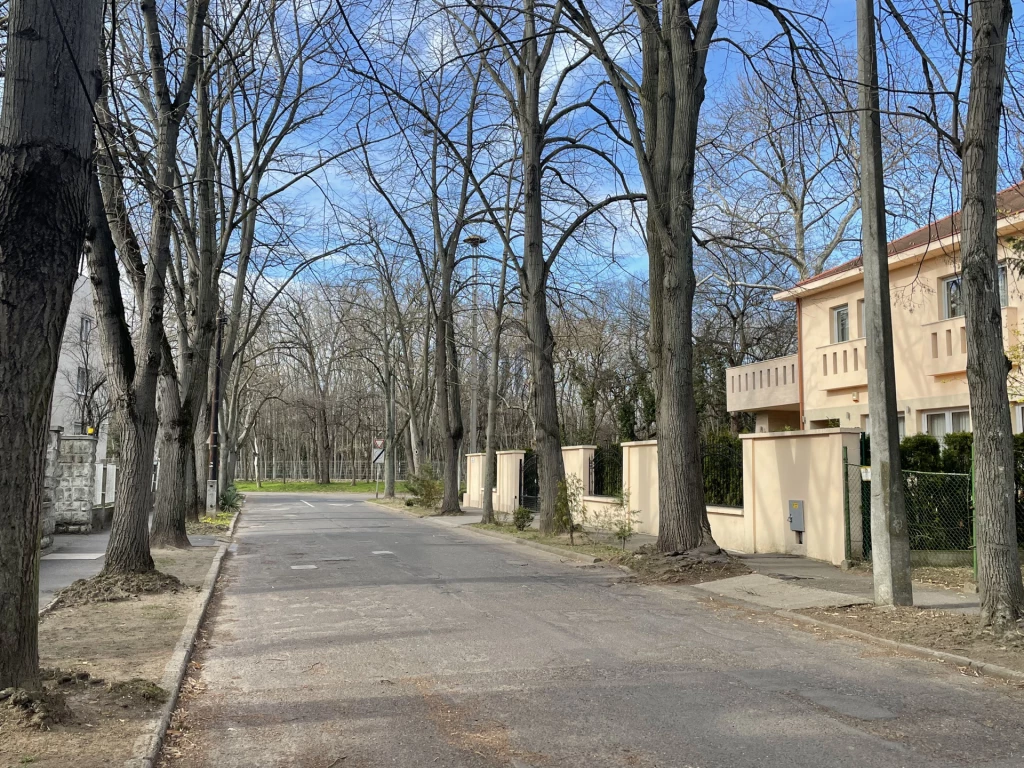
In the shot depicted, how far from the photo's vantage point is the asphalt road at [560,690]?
16.9 feet

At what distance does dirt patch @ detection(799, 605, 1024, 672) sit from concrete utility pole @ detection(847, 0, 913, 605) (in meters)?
0.38

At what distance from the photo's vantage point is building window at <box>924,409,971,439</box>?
19.4m

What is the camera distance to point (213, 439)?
29.5 metres

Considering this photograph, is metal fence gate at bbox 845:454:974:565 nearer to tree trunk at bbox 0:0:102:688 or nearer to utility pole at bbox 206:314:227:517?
tree trunk at bbox 0:0:102:688

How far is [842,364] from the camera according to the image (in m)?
22.8

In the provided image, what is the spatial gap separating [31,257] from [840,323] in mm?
22217

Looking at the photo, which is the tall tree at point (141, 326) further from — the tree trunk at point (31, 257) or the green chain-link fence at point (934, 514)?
the green chain-link fence at point (934, 514)

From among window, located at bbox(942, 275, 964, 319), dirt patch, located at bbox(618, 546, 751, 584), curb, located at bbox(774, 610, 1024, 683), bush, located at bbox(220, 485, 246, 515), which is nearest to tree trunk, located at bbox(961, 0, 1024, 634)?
curb, located at bbox(774, 610, 1024, 683)

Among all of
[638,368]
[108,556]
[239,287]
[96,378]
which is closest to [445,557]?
[108,556]

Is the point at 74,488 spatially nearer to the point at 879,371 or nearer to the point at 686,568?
the point at 686,568

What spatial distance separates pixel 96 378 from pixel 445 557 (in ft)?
130

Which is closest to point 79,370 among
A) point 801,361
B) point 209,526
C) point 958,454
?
point 209,526

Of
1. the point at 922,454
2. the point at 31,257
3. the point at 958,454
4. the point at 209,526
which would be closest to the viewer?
the point at 31,257

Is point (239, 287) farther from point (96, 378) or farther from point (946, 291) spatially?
point (96, 378)
